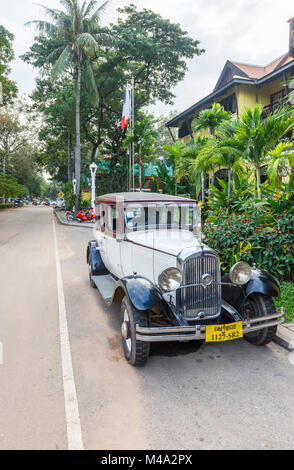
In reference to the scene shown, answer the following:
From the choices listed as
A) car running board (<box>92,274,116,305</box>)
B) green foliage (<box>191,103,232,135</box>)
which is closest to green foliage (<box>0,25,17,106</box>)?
green foliage (<box>191,103,232,135</box>)

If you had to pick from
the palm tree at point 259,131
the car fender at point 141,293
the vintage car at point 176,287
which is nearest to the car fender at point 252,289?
the vintage car at point 176,287

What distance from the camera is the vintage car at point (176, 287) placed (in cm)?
335

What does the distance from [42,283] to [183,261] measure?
14.3 ft

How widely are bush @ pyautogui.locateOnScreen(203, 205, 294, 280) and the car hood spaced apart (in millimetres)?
1697

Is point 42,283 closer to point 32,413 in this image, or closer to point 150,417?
point 32,413

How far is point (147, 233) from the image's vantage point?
447cm

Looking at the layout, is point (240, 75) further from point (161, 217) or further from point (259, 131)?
point (161, 217)

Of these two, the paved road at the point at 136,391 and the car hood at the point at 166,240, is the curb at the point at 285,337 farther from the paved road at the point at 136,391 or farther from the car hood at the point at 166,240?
the car hood at the point at 166,240

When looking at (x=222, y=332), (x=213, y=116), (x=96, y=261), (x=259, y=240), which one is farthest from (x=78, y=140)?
(x=222, y=332)

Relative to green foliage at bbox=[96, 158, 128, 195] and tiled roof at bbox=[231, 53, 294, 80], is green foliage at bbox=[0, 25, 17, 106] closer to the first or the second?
green foliage at bbox=[96, 158, 128, 195]

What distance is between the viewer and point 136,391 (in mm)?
3027

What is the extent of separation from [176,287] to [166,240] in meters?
0.92

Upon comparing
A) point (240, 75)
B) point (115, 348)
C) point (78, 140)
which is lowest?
point (115, 348)

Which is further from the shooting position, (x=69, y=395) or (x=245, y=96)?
(x=245, y=96)
